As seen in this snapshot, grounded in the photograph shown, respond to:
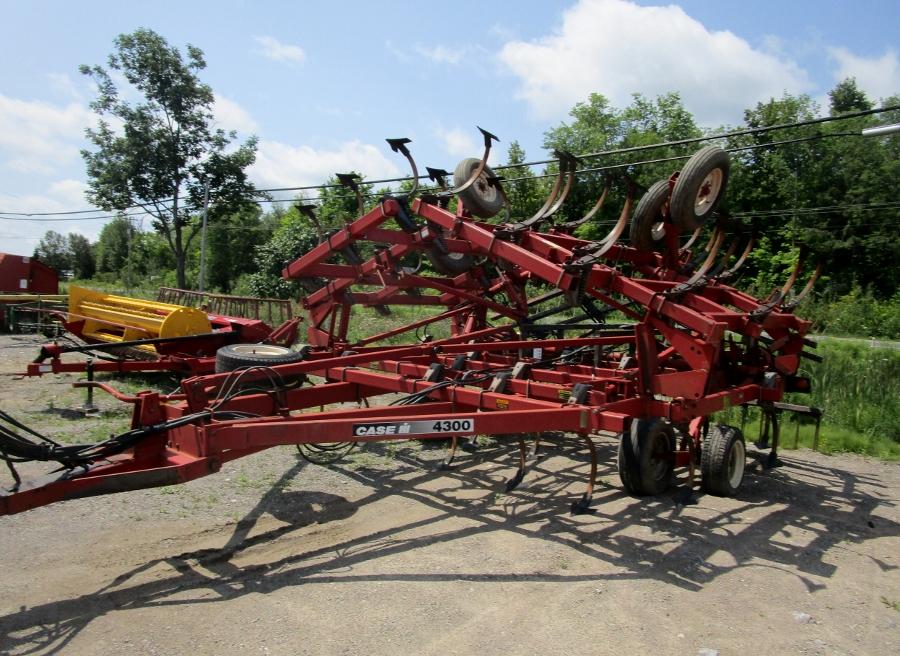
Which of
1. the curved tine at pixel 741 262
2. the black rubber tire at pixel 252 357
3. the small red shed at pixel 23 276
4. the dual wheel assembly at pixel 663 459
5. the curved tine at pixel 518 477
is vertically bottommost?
A: the curved tine at pixel 518 477

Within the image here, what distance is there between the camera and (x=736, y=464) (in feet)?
22.2

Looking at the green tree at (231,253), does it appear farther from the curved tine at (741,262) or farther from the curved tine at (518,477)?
the curved tine at (518,477)

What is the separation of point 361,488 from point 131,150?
25.8 metres

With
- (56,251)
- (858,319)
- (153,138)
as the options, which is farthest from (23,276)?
(56,251)

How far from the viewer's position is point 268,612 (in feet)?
13.6

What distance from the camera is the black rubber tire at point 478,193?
7.04 m

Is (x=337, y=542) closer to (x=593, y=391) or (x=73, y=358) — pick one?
(x=593, y=391)

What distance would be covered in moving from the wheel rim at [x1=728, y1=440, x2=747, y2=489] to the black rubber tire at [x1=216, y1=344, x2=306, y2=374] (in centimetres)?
446

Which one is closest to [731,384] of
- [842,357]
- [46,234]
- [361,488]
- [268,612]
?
[361,488]

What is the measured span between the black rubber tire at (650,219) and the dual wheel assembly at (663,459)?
1830mm

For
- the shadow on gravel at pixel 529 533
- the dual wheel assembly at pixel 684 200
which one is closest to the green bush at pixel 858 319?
the shadow on gravel at pixel 529 533

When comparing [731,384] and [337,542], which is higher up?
[731,384]

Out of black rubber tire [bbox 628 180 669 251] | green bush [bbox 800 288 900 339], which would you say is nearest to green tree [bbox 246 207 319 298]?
green bush [bbox 800 288 900 339]

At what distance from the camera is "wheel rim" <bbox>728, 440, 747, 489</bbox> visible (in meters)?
6.70
